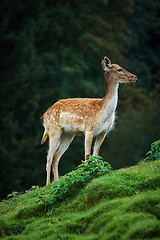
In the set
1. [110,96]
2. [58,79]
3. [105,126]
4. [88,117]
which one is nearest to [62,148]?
[88,117]

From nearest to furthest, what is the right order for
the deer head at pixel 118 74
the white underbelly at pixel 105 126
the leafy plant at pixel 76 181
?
the leafy plant at pixel 76 181
the white underbelly at pixel 105 126
the deer head at pixel 118 74

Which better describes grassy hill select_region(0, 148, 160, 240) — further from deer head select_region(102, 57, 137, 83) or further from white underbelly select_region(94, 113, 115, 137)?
deer head select_region(102, 57, 137, 83)

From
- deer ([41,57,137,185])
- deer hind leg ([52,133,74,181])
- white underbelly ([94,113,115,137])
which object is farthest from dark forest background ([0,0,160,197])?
white underbelly ([94,113,115,137])

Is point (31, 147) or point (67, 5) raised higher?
point (67, 5)

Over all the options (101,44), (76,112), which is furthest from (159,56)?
(76,112)

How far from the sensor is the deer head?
35.2 ft

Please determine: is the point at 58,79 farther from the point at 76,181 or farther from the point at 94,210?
the point at 94,210

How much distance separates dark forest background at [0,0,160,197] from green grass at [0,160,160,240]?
18.1 meters

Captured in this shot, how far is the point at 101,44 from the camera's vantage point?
31438 millimetres

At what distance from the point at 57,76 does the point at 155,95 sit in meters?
6.81

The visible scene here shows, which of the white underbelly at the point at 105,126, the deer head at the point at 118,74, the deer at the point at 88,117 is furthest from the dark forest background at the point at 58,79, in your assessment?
the white underbelly at the point at 105,126

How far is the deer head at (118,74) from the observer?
10.7 m

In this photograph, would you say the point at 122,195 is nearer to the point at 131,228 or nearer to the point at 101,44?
the point at 131,228

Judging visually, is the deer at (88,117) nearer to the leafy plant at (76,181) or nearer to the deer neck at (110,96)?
the deer neck at (110,96)
